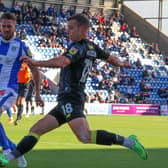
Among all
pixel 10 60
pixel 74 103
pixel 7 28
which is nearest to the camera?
pixel 74 103

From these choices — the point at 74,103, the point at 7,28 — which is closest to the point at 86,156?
the point at 74,103

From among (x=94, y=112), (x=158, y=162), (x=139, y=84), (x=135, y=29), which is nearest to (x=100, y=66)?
(x=139, y=84)

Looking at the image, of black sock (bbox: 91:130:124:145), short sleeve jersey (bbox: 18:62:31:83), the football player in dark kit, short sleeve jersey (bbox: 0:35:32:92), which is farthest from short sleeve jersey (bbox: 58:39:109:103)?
short sleeve jersey (bbox: 18:62:31:83)

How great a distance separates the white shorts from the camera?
7.93 m

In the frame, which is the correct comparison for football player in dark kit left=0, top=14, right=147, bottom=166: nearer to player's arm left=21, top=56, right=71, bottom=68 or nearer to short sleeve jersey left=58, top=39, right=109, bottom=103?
short sleeve jersey left=58, top=39, right=109, bottom=103

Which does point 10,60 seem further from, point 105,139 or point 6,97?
point 105,139

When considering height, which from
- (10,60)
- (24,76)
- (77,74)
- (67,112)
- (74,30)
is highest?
(74,30)

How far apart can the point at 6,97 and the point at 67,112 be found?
1209mm

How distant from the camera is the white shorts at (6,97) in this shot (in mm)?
7926

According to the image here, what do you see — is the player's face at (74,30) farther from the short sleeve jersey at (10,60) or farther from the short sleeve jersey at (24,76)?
the short sleeve jersey at (24,76)

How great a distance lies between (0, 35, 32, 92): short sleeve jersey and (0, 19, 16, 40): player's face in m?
0.10

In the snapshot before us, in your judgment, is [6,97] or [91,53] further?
[6,97]

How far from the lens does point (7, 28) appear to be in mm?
7641

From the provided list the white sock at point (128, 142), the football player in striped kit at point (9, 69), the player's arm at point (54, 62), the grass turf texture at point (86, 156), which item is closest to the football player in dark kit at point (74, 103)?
the white sock at point (128, 142)
